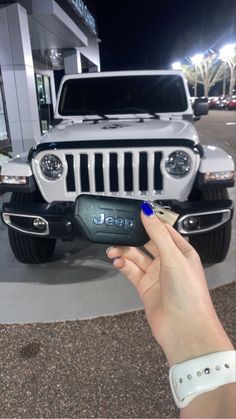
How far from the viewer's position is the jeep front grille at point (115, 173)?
284 cm

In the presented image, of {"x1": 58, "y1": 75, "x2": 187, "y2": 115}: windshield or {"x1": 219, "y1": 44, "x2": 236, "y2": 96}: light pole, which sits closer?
{"x1": 58, "y1": 75, "x2": 187, "y2": 115}: windshield

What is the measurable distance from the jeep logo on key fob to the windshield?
3.11m

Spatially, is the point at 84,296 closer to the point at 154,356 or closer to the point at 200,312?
the point at 154,356

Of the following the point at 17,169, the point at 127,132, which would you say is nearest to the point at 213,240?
the point at 127,132

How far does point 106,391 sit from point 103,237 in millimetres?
1263

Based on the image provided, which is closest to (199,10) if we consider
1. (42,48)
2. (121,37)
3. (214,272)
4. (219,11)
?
(219,11)

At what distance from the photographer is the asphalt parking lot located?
279 cm

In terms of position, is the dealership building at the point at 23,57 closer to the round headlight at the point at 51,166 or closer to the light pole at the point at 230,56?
the round headlight at the point at 51,166

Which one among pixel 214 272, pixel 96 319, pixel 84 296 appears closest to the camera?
pixel 96 319

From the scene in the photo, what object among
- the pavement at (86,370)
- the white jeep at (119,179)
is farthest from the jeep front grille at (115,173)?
the pavement at (86,370)

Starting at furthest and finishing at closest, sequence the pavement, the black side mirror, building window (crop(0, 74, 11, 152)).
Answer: building window (crop(0, 74, 11, 152)) → the black side mirror → the pavement

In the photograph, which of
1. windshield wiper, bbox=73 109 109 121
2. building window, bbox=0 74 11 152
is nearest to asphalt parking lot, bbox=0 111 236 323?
windshield wiper, bbox=73 109 109 121

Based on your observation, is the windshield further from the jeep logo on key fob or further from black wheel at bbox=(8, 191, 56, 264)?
the jeep logo on key fob

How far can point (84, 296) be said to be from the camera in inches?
117
